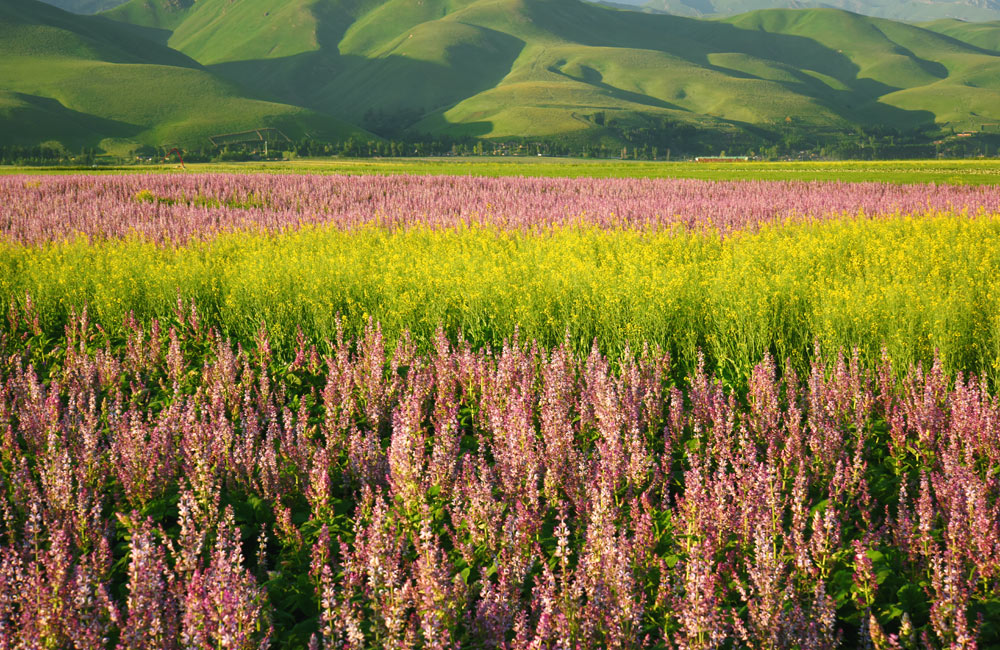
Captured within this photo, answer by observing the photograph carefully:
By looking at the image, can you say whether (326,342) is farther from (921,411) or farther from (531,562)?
(921,411)

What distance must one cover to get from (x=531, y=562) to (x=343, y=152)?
15924 centimetres

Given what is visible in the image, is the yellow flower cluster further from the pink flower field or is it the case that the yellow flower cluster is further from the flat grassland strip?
the flat grassland strip

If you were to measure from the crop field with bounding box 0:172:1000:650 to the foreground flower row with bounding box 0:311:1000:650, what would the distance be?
0.02m

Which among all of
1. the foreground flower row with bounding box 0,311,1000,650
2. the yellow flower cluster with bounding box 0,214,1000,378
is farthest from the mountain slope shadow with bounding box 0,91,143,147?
the foreground flower row with bounding box 0,311,1000,650

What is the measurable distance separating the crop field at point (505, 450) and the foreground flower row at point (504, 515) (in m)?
0.02

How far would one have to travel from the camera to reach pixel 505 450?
445cm

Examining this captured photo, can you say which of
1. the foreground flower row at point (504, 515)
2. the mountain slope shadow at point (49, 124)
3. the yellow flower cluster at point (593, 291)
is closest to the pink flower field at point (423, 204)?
the yellow flower cluster at point (593, 291)

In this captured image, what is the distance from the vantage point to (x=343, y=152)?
6068 inches

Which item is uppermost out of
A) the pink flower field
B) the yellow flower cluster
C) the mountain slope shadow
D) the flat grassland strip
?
the mountain slope shadow

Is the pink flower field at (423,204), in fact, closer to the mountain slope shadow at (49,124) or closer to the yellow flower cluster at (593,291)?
the yellow flower cluster at (593,291)

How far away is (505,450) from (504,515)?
1.74 ft

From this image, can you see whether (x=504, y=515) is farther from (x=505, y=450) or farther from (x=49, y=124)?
(x=49, y=124)

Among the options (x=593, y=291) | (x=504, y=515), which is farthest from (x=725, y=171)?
(x=504, y=515)

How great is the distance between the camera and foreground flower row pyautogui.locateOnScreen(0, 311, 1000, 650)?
2.76 meters
